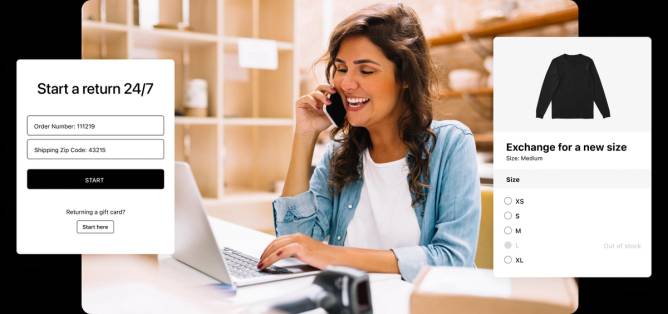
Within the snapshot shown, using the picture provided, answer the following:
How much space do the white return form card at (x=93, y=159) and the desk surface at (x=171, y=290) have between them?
0.12 feet

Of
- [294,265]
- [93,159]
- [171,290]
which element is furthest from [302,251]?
[93,159]

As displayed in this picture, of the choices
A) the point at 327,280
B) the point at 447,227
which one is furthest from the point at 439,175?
the point at 327,280

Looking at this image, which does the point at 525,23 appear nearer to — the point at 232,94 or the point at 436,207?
the point at 436,207

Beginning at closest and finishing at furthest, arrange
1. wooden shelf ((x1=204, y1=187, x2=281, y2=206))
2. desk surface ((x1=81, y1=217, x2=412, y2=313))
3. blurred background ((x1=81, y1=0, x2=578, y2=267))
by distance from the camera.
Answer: desk surface ((x1=81, y1=217, x2=412, y2=313)), blurred background ((x1=81, y1=0, x2=578, y2=267)), wooden shelf ((x1=204, y1=187, x2=281, y2=206))

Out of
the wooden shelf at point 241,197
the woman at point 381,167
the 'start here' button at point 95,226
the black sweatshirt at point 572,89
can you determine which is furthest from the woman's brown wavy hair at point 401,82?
the 'start here' button at point 95,226

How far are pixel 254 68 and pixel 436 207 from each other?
371mm

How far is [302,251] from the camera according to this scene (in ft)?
2.18

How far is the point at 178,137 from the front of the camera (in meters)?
0.73

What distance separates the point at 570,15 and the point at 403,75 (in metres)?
0.24

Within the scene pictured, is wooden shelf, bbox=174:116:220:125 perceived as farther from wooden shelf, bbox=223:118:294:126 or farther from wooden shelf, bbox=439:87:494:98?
wooden shelf, bbox=439:87:494:98

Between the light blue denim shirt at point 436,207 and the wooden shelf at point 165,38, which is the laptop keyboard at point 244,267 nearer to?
the light blue denim shirt at point 436,207

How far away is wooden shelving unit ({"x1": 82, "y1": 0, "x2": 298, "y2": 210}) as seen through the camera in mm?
729

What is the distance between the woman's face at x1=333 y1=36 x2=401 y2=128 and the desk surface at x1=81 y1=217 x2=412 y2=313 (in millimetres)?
240

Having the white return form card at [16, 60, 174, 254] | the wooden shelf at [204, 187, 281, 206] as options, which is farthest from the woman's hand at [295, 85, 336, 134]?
the white return form card at [16, 60, 174, 254]
